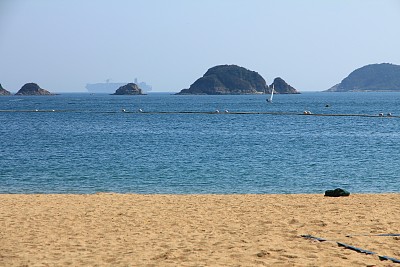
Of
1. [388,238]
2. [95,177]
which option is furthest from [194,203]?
[95,177]

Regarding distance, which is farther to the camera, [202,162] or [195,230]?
[202,162]

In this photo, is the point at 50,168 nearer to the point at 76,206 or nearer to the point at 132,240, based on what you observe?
the point at 76,206

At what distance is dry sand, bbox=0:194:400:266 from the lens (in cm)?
1118

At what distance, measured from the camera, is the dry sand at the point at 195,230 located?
11.2 m

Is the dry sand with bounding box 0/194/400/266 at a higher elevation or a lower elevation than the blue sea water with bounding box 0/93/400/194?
higher

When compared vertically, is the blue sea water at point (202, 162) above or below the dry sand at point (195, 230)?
below

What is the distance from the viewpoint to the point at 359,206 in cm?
1806

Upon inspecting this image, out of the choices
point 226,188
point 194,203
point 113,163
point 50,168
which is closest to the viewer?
point 194,203

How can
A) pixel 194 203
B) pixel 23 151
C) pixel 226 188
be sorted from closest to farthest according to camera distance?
pixel 194 203, pixel 226 188, pixel 23 151

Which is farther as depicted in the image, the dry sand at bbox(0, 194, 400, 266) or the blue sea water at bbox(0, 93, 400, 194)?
the blue sea water at bbox(0, 93, 400, 194)

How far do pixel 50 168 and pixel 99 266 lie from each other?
1085 inches

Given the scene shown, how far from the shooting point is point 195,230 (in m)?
14.4

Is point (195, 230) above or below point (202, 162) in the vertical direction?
above

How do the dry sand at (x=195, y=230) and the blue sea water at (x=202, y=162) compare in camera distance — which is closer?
the dry sand at (x=195, y=230)
